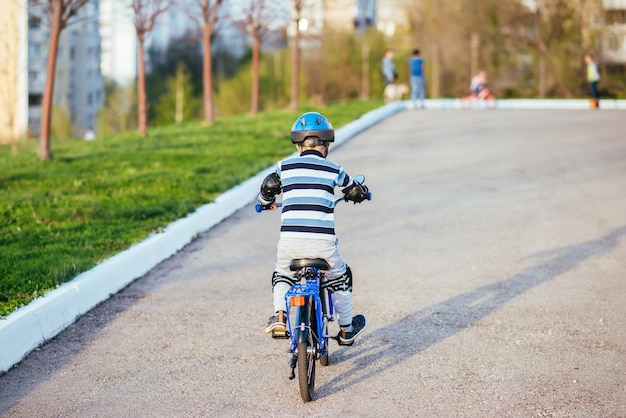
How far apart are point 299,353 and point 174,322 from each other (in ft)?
7.13

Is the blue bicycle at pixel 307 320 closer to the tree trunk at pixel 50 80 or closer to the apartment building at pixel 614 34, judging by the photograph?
the tree trunk at pixel 50 80

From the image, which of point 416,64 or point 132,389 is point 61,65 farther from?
point 132,389

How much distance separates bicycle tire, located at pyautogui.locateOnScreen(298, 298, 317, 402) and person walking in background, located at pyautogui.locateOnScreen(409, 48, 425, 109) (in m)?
23.7

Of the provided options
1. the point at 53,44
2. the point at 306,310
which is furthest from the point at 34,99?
the point at 306,310

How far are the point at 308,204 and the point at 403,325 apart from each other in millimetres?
1775

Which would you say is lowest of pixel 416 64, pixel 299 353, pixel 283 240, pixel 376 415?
pixel 376 415

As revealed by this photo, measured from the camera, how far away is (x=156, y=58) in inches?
3878

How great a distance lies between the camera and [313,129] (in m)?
5.54

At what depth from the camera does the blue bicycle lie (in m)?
5.09

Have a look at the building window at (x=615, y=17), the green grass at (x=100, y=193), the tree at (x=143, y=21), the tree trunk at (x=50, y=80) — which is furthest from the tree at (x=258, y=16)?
the building window at (x=615, y=17)

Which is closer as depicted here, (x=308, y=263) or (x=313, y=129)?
(x=308, y=263)

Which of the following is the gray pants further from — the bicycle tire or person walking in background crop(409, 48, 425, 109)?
person walking in background crop(409, 48, 425, 109)

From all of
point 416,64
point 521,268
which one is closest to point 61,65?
point 416,64

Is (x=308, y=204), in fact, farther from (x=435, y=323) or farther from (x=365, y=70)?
(x=365, y=70)
